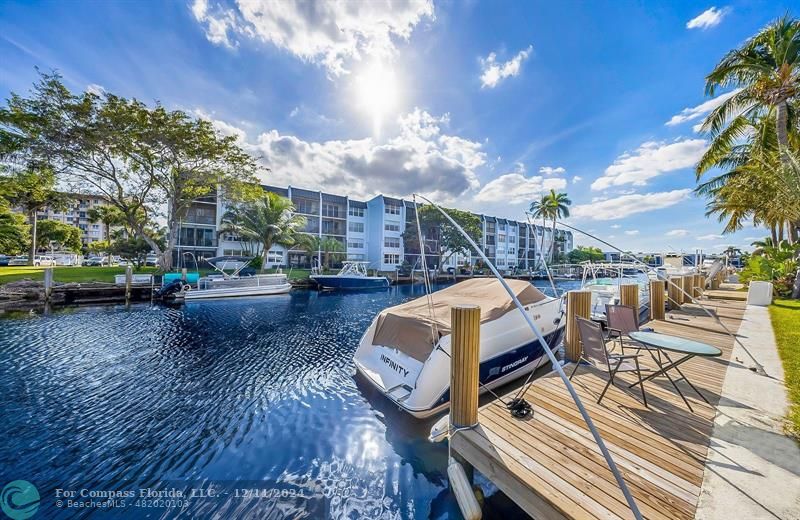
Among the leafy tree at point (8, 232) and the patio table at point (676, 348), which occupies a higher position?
the leafy tree at point (8, 232)

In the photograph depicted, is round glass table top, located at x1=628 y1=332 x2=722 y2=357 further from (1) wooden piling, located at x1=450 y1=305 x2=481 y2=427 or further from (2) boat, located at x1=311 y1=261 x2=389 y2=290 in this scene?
(2) boat, located at x1=311 y1=261 x2=389 y2=290

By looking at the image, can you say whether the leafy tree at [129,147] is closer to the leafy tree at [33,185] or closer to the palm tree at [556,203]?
the leafy tree at [33,185]

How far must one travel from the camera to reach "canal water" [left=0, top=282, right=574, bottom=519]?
344 cm

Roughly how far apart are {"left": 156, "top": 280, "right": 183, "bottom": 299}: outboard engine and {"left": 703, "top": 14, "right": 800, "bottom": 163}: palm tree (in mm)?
30399

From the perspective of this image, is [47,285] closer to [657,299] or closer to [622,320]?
Result: [622,320]

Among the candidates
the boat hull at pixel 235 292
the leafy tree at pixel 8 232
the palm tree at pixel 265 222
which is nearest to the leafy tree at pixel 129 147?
the palm tree at pixel 265 222

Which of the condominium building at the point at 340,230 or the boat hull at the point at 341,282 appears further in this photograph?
the condominium building at the point at 340,230

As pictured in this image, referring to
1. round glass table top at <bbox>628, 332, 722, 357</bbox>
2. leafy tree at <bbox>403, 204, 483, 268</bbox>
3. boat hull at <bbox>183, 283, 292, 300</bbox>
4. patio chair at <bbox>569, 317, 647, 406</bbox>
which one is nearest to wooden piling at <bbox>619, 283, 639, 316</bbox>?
round glass table top at <bbox>628, 332, 722, 357</bbox>

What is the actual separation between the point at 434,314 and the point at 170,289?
20.0 metres

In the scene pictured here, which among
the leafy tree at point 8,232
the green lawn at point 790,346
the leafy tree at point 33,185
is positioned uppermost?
the leafy tree at point 33,185

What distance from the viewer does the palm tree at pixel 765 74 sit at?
448 inches

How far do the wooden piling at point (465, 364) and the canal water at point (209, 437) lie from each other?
1.10 meters

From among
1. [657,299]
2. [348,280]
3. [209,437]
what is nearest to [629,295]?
[657,299]

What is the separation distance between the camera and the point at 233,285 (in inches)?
803
